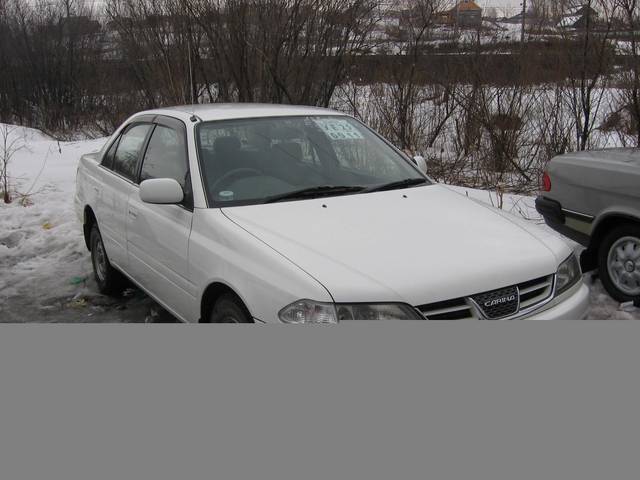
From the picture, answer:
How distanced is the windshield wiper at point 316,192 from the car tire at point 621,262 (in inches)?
84.0

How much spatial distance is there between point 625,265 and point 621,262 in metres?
0.04

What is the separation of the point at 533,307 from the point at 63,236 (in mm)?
5625

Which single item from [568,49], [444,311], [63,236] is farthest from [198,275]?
[568,49]

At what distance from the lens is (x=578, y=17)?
8609 mm

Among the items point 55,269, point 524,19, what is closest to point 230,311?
point 55,269

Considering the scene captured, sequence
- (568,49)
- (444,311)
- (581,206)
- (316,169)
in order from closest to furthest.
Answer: (444,311) < (316,169) < (581,206) < (568,49)

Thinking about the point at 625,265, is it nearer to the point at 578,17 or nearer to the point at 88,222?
the point at 88,222

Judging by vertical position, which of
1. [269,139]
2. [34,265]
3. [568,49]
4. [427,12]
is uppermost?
[427,12]

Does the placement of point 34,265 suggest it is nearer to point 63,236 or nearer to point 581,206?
point 63,236

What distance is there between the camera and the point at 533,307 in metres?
3.12

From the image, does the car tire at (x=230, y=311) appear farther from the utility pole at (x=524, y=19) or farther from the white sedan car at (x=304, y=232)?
the utility pole at (x=524, y=19)

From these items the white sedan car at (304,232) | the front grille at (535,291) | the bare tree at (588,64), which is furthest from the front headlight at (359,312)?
the bare tree at (588,64)

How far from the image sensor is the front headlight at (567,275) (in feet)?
10.9

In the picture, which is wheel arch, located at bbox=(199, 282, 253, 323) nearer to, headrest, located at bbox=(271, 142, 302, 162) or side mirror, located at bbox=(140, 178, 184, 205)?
side mirror, located at bbox=(140, 178, 184, 205)
